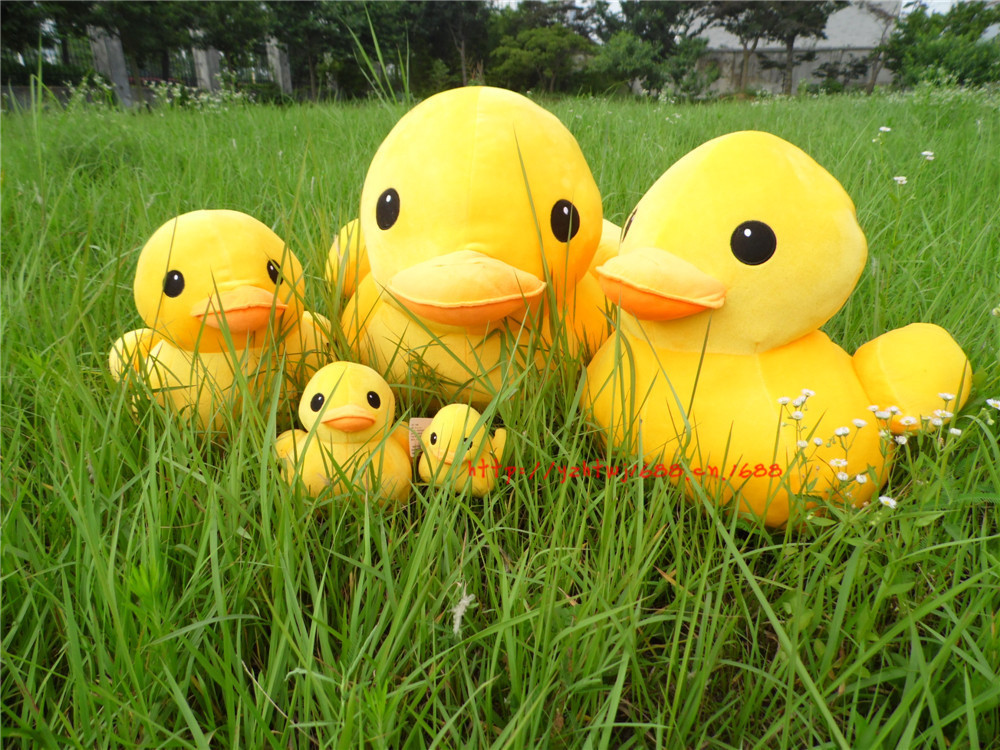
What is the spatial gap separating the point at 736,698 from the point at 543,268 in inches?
27.2

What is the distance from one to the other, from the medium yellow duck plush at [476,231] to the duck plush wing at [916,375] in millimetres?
498

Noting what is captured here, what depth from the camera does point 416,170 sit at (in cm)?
106

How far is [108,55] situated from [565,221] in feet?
41.8

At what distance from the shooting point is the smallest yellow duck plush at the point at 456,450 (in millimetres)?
920

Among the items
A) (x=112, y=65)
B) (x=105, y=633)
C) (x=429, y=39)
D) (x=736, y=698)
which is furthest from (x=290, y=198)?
(x=429, y=39)

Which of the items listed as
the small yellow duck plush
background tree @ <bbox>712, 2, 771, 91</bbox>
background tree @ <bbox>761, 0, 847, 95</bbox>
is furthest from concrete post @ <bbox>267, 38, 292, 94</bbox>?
the small yellow duck plush

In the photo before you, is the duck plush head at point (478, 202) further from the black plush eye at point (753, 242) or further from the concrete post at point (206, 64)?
the concrete post at point (206, 64)

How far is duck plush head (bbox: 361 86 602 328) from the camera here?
99cm

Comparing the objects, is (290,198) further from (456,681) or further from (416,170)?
(456,681)

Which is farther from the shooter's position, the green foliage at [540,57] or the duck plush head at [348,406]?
the green foliage at [540,57]

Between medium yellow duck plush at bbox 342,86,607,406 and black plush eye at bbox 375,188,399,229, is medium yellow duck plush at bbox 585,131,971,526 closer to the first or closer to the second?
medium yellow duck plush at bbox 342,86,607,406

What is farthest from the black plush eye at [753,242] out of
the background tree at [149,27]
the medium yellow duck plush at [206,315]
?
the background tree at [149,27]

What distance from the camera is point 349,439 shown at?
0.97 metres

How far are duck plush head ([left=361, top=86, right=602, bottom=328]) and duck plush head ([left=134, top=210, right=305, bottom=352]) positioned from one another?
0.20 metres
